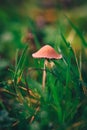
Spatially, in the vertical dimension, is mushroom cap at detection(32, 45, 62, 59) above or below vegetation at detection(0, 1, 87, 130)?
above

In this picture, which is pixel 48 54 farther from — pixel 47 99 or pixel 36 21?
pixel 36 21

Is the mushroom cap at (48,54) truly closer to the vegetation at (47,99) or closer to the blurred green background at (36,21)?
the vegetation at (47,99)

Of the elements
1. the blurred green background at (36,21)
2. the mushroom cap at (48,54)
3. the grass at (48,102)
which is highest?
the blurred green background at (36,21)

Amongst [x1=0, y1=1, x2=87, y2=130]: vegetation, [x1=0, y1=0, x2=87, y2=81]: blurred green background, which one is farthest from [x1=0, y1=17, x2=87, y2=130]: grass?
[x1=0, y1=0, x2=87, y2=81]: blurred green background

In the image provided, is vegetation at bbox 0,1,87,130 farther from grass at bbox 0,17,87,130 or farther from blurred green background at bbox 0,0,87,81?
blurred green background at bbox 0,0,87,81

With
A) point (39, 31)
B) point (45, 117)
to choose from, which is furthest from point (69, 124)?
point (39, 31)

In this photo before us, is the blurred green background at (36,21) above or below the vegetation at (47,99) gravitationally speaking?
above

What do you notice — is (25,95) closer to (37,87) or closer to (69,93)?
(37,87)

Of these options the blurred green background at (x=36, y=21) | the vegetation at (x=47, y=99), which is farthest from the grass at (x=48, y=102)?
the blurred green background at (x=36, y=21)
